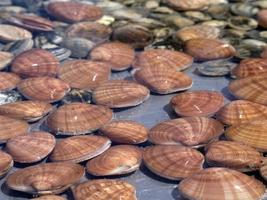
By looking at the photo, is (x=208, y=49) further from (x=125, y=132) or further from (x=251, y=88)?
(x=125, y=132)

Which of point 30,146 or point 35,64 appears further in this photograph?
point 35,64

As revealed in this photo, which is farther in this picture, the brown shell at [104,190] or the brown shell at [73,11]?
the brown shell at [73,11]

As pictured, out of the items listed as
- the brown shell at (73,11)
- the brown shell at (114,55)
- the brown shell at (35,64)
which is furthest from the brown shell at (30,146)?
the brown shell at (73,11)

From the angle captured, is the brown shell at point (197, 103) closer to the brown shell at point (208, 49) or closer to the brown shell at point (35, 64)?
the brown shell at point (208, 49)

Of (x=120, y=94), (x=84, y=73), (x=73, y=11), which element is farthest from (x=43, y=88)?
(x=73, y=11)

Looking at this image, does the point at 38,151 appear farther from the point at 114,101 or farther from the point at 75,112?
the point at 114,101

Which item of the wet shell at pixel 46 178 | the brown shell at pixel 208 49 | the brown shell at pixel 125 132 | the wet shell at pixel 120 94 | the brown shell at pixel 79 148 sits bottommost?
the wet shell at pixel 46 178

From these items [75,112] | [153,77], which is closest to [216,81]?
[153,77]

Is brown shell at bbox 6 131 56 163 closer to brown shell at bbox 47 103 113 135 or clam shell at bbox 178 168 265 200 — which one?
brown shell at bbox 47 103 113 135
